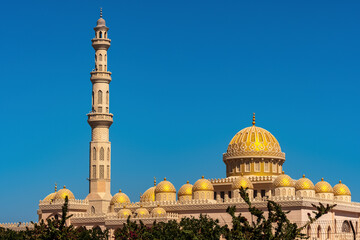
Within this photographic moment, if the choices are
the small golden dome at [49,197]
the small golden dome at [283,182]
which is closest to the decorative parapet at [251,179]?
the small golden dome at [283,182]

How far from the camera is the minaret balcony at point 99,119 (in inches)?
2817

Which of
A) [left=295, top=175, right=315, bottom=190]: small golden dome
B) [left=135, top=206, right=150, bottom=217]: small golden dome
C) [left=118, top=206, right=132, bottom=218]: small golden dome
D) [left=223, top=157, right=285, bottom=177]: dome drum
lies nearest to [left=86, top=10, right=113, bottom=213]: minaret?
[left=118, top=206, right=132, bottom=218]: small golden dome

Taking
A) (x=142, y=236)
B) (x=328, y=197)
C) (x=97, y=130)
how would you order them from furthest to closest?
(x=97, y=130)
(x=328, y=197)
(x=142, y=236)

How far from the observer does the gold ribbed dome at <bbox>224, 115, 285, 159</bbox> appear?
227 ft

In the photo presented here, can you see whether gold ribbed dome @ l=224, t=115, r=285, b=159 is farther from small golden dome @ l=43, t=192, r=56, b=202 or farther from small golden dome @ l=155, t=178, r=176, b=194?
small golden dome @ l=43, t=192, r=56, b=202

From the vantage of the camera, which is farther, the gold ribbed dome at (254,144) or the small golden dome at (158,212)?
Answer: the gold ribbed dome at (254,144)

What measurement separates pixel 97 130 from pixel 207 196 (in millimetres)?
13366

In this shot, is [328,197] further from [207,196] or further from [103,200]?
[103,200]

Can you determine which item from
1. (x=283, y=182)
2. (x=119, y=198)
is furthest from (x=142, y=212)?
(x=283, y=182)

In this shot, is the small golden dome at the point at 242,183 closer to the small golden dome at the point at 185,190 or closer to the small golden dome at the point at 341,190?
the small golden dome at the point at 185,190

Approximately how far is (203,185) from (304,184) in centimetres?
859

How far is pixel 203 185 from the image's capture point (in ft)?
214

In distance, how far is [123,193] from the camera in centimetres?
7100

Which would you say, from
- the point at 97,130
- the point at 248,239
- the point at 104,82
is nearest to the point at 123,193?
the point at 97,130
